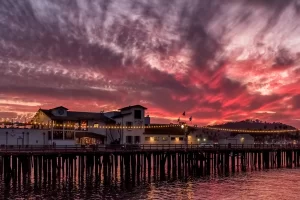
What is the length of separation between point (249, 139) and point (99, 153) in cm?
8701

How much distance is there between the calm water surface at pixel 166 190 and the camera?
136 ft

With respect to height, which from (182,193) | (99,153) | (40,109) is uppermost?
(40,109)

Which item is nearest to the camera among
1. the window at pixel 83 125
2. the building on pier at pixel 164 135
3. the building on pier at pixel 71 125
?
the building on pier at pixel 71 125

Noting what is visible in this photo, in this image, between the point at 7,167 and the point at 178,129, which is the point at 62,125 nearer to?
the point at 7,167

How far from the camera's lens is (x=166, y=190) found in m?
44.9

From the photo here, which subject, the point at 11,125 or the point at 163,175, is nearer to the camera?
the point at 163,175

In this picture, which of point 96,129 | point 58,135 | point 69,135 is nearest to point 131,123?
point 96,129

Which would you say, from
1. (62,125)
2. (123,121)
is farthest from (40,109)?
(123,121)

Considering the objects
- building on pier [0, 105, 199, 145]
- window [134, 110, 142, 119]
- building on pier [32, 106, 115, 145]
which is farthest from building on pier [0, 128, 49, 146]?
window [134, 110, 142, 119]

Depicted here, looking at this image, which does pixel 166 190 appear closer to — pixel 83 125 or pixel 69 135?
pixel 69 135

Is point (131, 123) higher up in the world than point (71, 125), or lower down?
higher up

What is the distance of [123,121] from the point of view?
248 ft

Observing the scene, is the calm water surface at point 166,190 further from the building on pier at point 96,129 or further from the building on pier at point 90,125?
the building on pier at point 90,125

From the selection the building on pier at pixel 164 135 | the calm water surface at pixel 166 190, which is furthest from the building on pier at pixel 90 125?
the calm water surface at pixel 166 190
